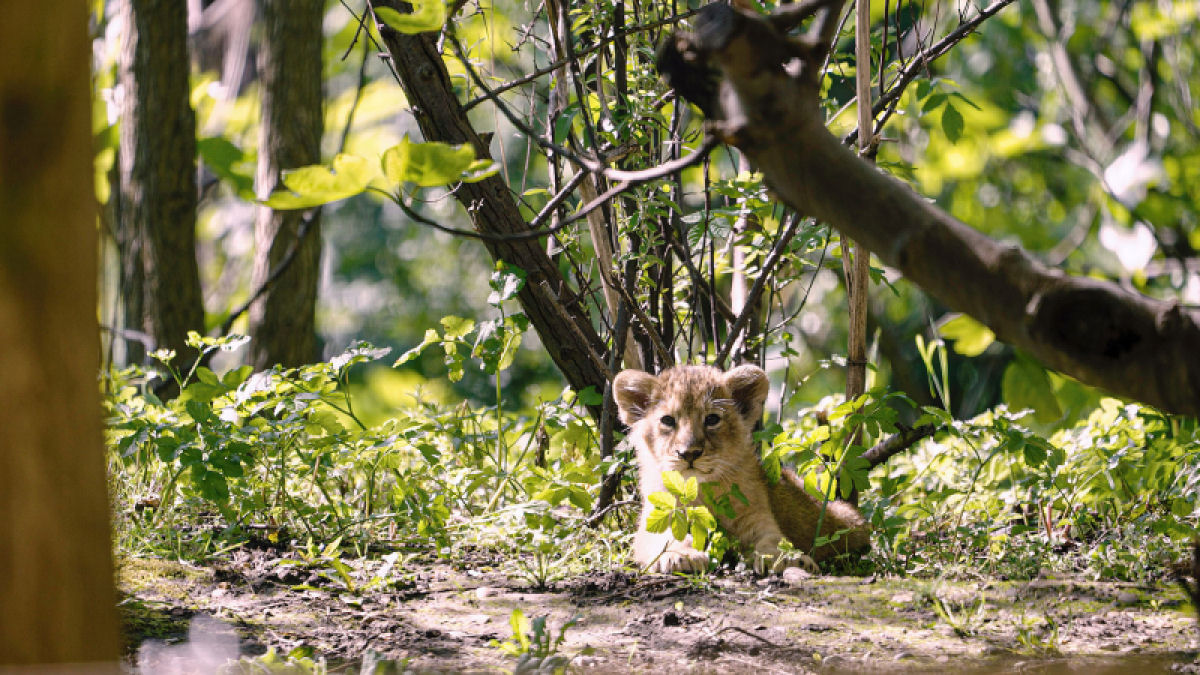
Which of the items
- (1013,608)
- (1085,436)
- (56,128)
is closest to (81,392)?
(56,128)

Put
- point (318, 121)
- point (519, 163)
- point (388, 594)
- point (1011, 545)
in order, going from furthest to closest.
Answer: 1. point (519, 163)
2. point (318, 121)
3. point (1011, 545)
4. point (388, 594)

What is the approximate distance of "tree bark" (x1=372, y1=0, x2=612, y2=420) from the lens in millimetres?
3641

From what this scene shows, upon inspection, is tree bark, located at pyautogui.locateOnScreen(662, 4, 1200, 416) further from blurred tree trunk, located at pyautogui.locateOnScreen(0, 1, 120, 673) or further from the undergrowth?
the undergrowth

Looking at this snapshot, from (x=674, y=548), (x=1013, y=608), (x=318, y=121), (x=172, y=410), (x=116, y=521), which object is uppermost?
(x=318, y=121)

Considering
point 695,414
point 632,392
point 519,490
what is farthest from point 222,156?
point 695,414

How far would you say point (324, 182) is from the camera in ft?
5.88

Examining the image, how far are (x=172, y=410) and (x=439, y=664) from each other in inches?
87.0

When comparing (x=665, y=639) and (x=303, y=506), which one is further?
(x=303, y=506)

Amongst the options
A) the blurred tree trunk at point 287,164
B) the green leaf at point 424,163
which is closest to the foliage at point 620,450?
the green leaf at point 424,163

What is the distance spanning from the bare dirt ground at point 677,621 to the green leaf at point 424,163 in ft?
3.39

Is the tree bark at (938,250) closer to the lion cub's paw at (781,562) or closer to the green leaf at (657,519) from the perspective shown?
the green leaf at (657,519)

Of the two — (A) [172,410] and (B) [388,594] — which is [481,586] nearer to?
(B) [388,594]

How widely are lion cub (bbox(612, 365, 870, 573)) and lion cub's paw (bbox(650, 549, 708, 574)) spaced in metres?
0.23

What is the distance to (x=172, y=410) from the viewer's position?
4145 millimetres
